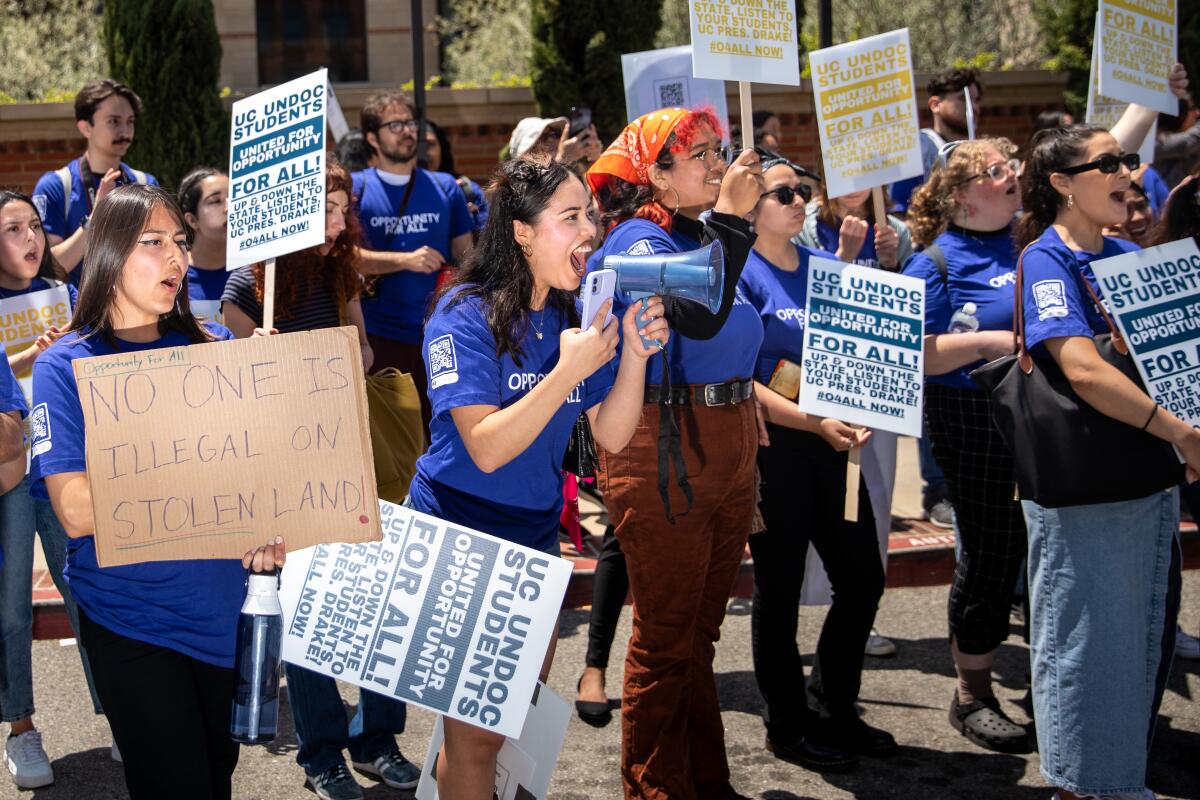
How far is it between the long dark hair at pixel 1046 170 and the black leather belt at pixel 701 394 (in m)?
1.12

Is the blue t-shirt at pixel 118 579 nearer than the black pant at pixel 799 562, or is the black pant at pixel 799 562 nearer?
the blue t-shirt at pixel 118 579

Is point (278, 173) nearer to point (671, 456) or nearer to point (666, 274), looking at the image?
point (671, 456)

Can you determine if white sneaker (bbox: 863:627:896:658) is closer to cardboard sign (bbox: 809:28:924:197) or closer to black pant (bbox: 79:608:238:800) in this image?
cardboard sign (bbox: 809:28:924:197)

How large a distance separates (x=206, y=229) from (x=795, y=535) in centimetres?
263

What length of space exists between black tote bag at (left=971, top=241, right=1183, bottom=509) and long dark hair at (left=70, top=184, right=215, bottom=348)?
2419mm

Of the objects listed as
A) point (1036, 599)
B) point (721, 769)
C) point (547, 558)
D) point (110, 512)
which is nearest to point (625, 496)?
point (547, 558)

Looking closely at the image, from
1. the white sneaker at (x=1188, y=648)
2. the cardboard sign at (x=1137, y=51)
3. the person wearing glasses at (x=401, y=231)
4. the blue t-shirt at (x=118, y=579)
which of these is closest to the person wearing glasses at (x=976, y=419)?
the white sneaker at (x=1188, y=648)

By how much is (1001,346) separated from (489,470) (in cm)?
223

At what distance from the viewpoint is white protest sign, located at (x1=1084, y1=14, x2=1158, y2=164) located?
20.2 ft

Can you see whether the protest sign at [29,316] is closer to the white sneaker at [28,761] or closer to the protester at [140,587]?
the white sneaker at [28,761]

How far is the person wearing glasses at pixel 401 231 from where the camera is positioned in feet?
20.9

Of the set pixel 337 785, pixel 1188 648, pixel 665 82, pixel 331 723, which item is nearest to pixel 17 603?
pixel 331 723

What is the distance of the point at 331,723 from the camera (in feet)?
14.6

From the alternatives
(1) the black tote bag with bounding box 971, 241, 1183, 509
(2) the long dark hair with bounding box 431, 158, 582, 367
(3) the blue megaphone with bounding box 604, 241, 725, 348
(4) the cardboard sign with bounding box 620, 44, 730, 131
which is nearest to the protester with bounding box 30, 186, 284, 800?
(2) the long dark hair with bounding box 431, 158, 582, 367
